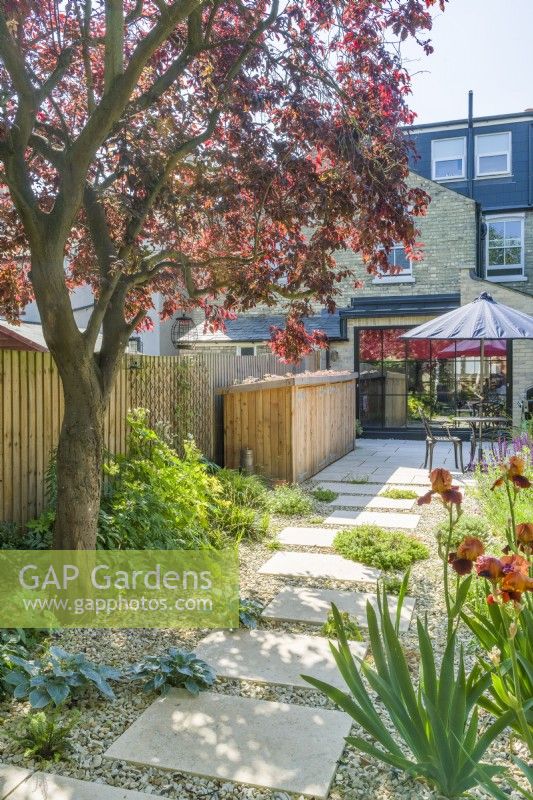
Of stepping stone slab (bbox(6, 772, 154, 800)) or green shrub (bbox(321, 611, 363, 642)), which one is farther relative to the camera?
green shrub (bbox(321, 611, 363, 642))

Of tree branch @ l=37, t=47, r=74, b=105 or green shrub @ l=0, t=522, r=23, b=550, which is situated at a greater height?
tree branch @ l=37, t=47, r=74, b=105

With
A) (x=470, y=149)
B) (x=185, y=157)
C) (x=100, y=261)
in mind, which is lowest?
(x=100, y=261)

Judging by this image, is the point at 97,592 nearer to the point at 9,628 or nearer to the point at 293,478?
the point at 9,628

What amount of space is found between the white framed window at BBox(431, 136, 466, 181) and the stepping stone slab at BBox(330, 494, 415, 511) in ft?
43.9

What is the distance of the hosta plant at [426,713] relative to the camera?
2.14 m

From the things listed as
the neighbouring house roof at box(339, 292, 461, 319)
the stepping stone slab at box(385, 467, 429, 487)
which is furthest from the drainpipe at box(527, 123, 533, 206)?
the stepping stone slab at box(385, 467, 429, 487)

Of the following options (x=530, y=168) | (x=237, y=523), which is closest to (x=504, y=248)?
(x=530, y=168)

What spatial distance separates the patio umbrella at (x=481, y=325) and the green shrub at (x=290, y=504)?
8.38ft

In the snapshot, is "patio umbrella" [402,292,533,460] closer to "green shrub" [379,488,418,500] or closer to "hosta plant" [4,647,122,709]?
"green shrub" [379,488,418,500]

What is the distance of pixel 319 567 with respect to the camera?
212 inches

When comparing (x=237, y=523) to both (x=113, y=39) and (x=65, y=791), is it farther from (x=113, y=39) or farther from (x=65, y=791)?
(x=113, y=39)

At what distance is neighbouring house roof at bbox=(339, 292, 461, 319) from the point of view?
15.9 m

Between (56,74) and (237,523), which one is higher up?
(56,74)

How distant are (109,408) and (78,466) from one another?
2319 millimetres
